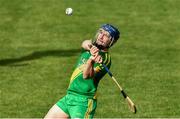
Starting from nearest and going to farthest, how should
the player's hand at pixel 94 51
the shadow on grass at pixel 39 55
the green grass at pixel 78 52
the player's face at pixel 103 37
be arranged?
1. the player's hand at pixel 94 51
2. the player's face at pixel 103 37
3. the green grass at pixel 78 52
4. the shadow on grass at pixel 39 55

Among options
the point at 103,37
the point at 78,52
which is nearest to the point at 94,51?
the point at 103,37

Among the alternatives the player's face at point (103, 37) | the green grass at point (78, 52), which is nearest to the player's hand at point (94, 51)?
the player's face at point (103, 37)

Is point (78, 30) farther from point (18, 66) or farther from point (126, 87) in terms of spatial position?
point (126, 87)

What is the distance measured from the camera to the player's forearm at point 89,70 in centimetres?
1125

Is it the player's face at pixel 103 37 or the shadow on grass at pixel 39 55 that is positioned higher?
the player's face at pixel 103 37

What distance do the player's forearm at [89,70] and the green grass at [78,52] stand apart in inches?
221

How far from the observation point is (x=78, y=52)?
25031 mm

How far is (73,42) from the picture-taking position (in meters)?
26.9

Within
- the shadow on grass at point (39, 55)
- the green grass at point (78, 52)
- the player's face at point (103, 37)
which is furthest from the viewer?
the shadow on grass at point (39, 55)

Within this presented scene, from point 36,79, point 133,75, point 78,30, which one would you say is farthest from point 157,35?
point 36,79

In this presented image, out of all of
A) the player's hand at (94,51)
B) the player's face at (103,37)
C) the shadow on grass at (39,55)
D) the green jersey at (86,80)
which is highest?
the player's face at (103,37)

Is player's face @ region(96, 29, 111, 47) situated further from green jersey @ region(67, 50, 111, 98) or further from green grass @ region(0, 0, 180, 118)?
green grass @ region(0, 0, 180, 118)

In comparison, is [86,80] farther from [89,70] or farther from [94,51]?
[94,51]

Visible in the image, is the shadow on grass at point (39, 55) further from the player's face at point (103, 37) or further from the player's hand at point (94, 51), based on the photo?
the player's hand at point (94, 51)
